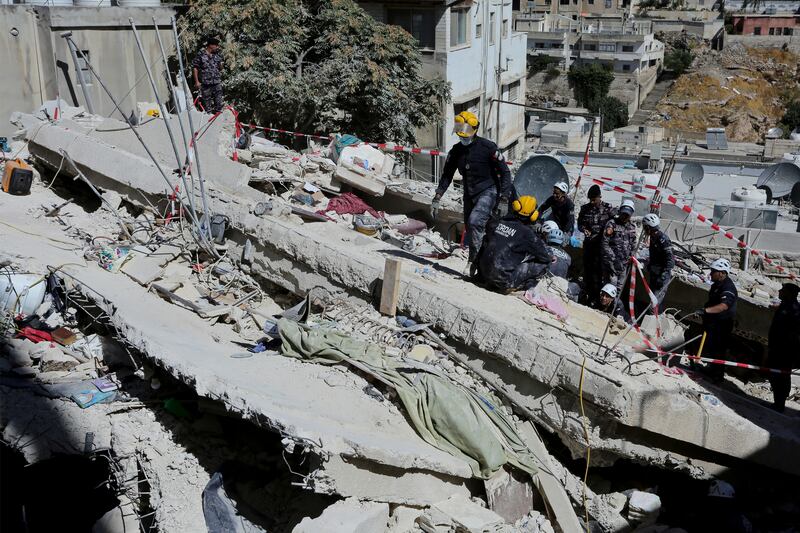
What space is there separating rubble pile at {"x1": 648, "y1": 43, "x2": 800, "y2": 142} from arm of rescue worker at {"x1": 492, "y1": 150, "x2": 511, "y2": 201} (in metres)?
50.6

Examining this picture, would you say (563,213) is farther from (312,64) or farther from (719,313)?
(312,64)

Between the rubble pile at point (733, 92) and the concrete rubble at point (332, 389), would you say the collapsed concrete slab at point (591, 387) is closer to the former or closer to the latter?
the concrete rubble at point (332, 389)

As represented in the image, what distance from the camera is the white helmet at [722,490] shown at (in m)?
6.50

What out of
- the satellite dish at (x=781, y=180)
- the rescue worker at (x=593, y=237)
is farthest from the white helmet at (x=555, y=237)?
the satellite dish at (x=781, y=180)

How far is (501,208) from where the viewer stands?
7.86 metres

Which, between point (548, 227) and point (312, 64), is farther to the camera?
point (312, 64)

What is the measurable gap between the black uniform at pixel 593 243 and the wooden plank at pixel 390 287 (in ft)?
7.73

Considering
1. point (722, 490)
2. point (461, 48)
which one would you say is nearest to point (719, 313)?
point (722, 490)

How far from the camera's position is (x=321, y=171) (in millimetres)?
11547

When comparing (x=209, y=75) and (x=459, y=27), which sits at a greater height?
(x=459, y=27)

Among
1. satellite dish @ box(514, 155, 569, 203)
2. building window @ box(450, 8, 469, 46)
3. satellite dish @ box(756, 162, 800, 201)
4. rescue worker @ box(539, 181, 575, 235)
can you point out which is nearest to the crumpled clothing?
satellite dish @ box(514, 155, 569, 203)

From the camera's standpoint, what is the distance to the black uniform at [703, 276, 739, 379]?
7.24 meters

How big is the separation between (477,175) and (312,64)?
10551 millimetres

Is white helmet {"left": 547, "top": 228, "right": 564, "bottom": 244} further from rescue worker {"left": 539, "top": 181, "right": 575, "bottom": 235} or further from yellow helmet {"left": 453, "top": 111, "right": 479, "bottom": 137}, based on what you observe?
yellow helmet {"left": 453, "top": 111, "right": 479, "bottom": 137}
